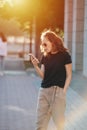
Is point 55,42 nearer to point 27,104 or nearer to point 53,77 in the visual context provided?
point 53,77

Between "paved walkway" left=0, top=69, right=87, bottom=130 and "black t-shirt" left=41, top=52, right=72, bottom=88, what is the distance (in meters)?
2.35

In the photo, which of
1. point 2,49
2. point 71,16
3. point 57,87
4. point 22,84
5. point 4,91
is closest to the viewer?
point 57,87

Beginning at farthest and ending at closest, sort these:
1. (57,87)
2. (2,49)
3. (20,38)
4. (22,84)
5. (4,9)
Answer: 1. (20,38)
2. (4,9)
3. (2,49)
4. (22,84)
5. (57,87)

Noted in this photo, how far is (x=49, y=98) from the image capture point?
7633mm

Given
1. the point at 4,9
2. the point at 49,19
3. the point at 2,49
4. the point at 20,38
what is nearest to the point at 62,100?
the point at 2,49

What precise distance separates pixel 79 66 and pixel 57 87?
1580 cm

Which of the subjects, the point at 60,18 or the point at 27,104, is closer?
the point at 27,104

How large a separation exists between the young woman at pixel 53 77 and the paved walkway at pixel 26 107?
6.97 feet

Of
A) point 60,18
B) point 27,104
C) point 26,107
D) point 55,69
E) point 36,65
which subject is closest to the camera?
point 55,69

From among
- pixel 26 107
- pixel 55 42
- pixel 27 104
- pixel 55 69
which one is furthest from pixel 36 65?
pixel 27 104

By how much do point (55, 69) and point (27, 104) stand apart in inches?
222

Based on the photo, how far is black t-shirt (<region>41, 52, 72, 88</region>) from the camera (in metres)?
7.55

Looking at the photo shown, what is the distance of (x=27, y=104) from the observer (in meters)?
13.1

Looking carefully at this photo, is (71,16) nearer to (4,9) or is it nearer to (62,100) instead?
(4,9)
